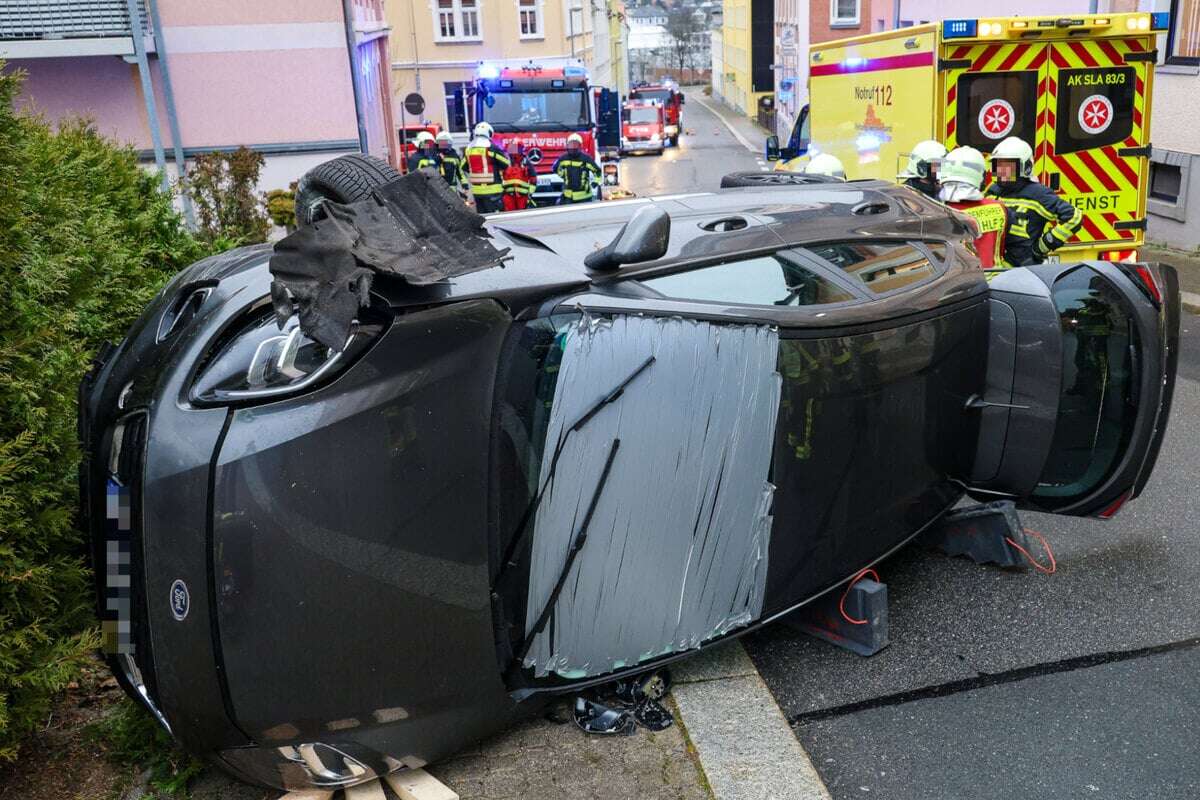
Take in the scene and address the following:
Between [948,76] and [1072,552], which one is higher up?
[948,76]

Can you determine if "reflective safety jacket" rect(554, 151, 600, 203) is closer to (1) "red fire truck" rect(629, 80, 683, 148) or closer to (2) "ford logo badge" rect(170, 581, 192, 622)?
(2) "ford logo badge" rect(170, 581, 192, 622)

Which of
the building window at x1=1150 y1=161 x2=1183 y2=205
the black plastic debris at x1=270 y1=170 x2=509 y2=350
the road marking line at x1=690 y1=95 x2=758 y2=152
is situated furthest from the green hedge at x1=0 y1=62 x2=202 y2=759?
the road marking line at x1=690 y1=95 x2=758 y2=152

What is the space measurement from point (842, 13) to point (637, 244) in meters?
40.9

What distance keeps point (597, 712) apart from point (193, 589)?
4.53 ft

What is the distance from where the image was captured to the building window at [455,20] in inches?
1644

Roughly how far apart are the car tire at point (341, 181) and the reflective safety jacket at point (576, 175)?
1233 centimetres

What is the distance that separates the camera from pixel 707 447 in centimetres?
320

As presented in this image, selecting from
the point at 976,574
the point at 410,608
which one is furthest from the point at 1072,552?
the point at 410,608

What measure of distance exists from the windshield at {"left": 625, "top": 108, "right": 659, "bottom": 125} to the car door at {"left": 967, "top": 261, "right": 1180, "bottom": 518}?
3626 centimetres

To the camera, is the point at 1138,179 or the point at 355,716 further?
the point at 1138,179

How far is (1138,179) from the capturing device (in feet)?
32.5

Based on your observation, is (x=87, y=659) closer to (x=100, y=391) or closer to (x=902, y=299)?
(x=100, y=391)

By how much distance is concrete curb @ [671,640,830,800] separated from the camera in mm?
3168

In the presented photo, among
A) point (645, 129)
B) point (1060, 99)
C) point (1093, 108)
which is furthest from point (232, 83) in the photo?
point (645, 129)
